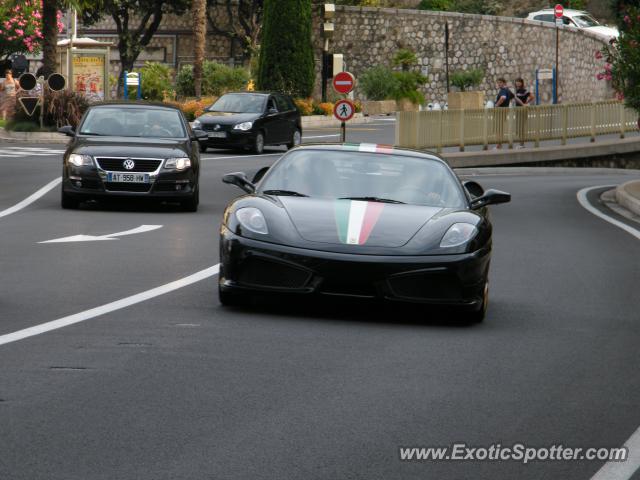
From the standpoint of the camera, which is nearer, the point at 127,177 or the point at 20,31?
the point at 127,177

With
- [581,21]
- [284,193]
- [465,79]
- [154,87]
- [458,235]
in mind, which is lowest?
[458,235]

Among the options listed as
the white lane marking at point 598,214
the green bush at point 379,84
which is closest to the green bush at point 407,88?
the green bush at point 379,84

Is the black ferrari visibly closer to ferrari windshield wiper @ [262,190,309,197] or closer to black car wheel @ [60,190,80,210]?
ferrari windshield wiper @ [262,190,309,197]

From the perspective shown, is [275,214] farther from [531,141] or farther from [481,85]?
[481,85]

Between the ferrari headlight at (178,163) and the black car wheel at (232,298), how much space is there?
943 centimetres

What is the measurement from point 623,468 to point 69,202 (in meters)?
15.2

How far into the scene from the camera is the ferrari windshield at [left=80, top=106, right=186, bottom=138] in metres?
21.4

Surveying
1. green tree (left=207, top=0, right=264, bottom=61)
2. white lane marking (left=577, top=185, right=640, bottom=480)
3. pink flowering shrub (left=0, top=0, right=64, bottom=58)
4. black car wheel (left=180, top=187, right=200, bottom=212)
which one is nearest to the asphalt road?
white lane marking (left=577, top=185, right=640, bottom=480)

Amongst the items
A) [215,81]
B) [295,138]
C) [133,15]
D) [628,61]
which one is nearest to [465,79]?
[133,15]

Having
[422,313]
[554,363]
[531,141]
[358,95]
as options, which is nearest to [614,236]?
[422,313]

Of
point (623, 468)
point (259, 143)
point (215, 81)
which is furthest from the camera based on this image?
point (215, 81)

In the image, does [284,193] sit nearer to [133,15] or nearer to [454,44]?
[454,44]

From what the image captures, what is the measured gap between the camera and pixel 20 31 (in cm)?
Answer: 6875

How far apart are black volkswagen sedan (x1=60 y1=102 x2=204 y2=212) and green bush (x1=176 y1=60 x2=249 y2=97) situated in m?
39.4
